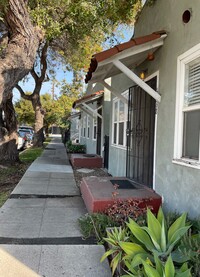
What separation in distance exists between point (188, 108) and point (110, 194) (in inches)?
80.9

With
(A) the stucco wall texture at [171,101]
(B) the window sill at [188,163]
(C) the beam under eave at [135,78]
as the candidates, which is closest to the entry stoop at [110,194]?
(A) the stucco wall texture at [171,101]

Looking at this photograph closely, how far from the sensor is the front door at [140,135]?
19.1 feet

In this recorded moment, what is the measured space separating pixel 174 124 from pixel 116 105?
5.09 meters

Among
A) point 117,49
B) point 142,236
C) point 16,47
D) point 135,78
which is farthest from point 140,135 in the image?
point 142,236

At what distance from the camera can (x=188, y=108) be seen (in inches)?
162

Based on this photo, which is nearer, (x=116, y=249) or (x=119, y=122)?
(x=116, y=249)

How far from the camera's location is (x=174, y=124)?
445 centimetres

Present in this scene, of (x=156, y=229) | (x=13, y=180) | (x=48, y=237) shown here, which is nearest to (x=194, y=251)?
(x=156, y=229)

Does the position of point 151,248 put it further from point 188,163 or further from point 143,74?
point 143,74

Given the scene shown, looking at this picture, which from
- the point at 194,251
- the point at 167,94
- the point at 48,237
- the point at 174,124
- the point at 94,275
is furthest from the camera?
the point at 167,94

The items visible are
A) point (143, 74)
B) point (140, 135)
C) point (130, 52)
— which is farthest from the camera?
point (140, 135)

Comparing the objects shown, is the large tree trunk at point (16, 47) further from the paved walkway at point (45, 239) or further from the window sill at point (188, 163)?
the window sill at point (188, 163)

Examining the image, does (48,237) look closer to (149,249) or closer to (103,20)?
(149,249)

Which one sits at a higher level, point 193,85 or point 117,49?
point 117,49
